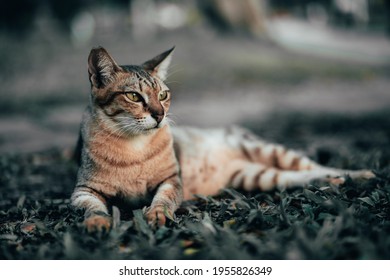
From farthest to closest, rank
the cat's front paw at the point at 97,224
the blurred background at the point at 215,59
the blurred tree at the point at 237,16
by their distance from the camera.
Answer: the blurred tree at the point at 237,16 → the blurred background at the point at 215,59 → the cat's front paw at the point at 97,224

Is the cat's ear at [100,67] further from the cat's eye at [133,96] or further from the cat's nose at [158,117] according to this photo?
the cat's nose at [158,117]

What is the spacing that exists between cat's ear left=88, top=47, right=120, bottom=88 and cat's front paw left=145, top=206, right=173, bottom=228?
1.06 m

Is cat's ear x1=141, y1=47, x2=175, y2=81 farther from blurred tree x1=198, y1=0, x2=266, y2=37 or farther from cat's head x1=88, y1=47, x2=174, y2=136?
blurred tree x1=198, y1=0, x2=266, y2=37

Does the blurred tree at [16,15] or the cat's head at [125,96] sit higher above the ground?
the cat's head at [125,96]

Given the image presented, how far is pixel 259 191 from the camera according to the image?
3.94 metres

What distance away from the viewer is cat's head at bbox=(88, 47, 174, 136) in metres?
3.10

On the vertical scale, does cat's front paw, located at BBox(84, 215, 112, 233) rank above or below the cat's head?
below

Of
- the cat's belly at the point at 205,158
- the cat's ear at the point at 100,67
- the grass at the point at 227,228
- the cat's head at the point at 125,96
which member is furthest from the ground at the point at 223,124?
the cat's ear at the point at 100,67

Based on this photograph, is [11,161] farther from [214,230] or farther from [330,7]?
[330,7]

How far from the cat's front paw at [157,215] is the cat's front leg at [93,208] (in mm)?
254

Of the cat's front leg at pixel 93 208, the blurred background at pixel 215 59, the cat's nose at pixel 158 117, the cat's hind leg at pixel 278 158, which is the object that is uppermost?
the cat's nose at pixel 158 117

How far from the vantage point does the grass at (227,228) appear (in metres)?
2.35

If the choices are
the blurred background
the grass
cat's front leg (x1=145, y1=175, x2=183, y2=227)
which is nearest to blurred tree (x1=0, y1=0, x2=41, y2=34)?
the blurred background

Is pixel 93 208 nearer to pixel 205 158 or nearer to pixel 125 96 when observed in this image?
pixel 125 96
